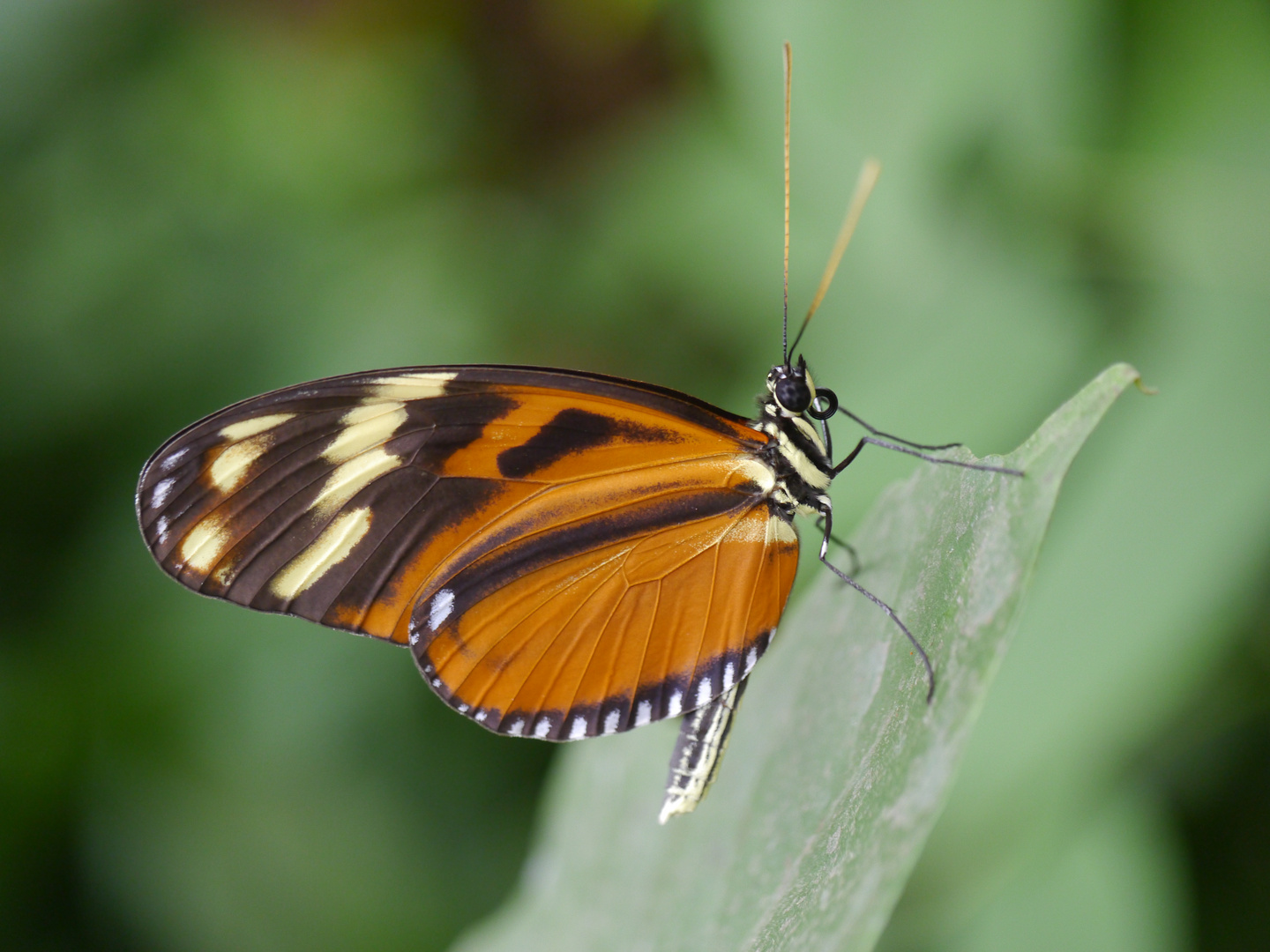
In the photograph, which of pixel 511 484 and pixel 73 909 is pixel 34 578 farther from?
pixel 511 484

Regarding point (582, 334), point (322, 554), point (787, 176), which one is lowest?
point (322, 554)

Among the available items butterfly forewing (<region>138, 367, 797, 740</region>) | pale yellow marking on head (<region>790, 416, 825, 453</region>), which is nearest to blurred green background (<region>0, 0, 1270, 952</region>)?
pale yellow marking on head (<region>790, 416, 825, 453</region>)

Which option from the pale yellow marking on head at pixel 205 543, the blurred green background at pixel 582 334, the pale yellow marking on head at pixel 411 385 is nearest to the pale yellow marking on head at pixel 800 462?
the blurred green background at pixel 582 334

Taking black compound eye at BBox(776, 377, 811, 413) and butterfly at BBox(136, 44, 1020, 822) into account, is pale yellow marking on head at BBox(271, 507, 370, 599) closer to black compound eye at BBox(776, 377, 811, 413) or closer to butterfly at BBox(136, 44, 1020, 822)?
butterfly at BBox(136, 44, 1020, 822)

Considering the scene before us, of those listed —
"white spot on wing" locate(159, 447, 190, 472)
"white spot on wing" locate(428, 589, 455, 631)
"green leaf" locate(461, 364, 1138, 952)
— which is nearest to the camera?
"green leaf" locate(461, 364, 1138, 952)

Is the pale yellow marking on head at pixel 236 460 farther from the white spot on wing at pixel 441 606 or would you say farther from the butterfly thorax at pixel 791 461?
the butterfly thorax at pixel 791 461

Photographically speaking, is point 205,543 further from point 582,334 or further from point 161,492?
point 582,334

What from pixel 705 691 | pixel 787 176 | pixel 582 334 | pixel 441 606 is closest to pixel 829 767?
pixel 705 691
